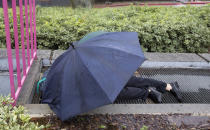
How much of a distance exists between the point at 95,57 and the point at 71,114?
651mm

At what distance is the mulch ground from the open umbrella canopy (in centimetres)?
21

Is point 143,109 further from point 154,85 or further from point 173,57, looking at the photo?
point 173,57

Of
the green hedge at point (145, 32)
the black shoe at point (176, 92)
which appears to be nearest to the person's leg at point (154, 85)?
the black shoe at point (176, 92)

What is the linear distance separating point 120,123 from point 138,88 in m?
0.74

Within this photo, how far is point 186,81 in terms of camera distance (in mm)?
3867

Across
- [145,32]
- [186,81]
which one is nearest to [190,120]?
[186,81]

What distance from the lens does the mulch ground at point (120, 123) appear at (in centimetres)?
258

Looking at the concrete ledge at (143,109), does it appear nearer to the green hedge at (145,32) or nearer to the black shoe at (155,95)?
the black shoe at (155,95)

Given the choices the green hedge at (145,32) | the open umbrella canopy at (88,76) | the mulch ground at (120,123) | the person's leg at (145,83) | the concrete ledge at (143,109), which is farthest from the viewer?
the green hedge at (145,32)

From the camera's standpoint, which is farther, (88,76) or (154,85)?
(154,85)

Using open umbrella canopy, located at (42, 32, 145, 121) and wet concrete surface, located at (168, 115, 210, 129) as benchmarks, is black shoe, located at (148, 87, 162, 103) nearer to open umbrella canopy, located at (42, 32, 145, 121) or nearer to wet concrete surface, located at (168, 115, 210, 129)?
wet concrete surface, located at (168, 115, 210, 129)

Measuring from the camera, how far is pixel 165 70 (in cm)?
418

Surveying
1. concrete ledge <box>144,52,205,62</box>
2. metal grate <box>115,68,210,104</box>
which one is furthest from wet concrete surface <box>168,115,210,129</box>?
concrete ledge <box>144,52,205,62</box>

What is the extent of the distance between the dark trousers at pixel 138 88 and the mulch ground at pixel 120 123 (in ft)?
1.49
